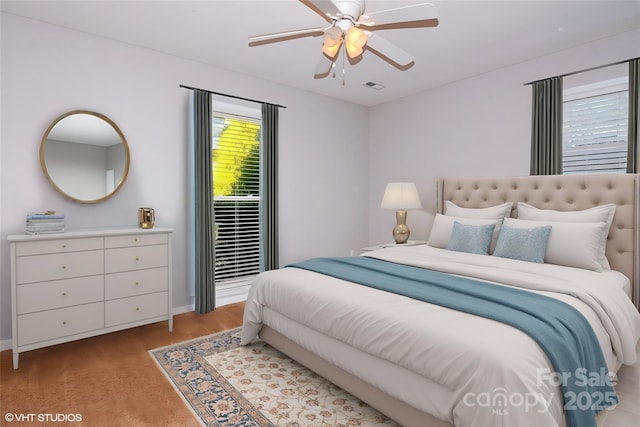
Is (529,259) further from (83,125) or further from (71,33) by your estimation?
(71,33)

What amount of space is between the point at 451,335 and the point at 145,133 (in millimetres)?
3262

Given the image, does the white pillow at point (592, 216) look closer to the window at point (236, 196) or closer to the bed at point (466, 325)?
the bed at point (466, 325)

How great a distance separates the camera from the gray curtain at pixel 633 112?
297cm

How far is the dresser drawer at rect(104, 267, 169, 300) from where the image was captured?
2855mm

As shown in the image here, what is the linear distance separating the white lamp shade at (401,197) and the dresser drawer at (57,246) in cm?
296

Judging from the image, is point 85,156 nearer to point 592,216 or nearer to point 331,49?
point 331,49

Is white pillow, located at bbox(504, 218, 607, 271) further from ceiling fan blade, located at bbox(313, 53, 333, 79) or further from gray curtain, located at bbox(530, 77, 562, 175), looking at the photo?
ceiling fan blade, located at bbox(313, 53, 333, 79)

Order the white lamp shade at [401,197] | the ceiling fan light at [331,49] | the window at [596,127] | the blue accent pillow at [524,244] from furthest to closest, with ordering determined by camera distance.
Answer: the white lamp shade at [401,197] < the window at [596,127] < the blue accent pillow at [524,244] < the ceiling fan light at [331,49]

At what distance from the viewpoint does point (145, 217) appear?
10.5 ft

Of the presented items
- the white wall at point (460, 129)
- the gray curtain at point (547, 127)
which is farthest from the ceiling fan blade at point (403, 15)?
the white wall at point (460, 129)

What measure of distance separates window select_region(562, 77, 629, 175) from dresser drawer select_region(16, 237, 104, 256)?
4287mm

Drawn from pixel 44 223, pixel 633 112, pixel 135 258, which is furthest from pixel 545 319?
pixel 44 223

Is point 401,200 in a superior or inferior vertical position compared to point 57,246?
superior

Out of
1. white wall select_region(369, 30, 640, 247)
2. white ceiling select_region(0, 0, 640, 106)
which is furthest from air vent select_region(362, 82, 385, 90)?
white wall select_region(369, 30, 640, 247)
